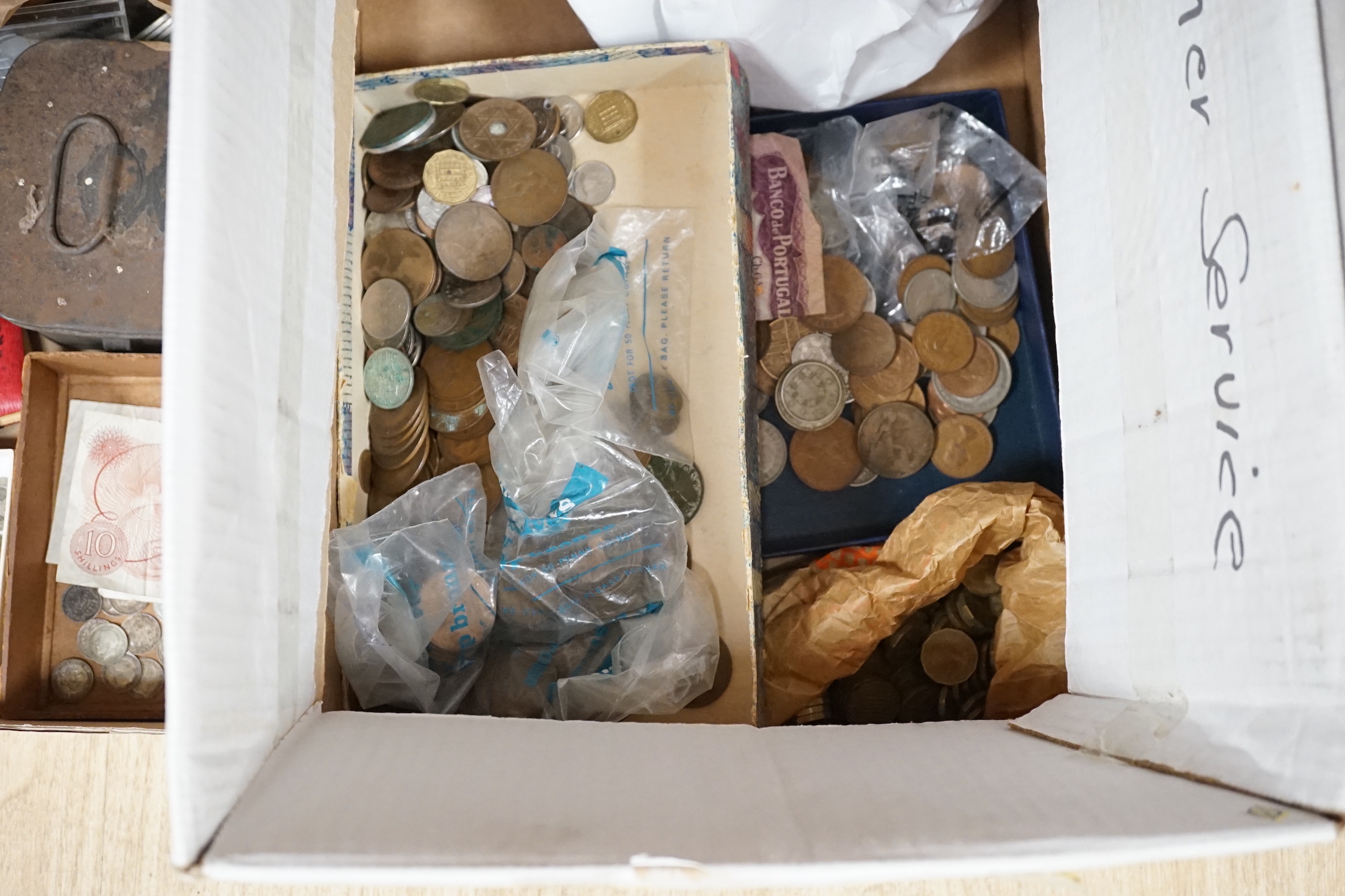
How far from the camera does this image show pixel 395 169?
1.02 meters

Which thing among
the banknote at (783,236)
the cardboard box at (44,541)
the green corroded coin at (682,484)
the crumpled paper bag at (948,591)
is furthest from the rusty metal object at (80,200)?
the crumpled paper bag at (948,591)

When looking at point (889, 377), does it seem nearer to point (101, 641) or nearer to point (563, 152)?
point (563, 152)

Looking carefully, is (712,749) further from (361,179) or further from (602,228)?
(361,179)

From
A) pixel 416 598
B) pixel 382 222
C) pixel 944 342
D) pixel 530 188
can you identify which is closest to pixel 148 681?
pixel 416 598

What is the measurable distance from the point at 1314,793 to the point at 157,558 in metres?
1.06

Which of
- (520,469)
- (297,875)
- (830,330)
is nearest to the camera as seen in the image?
(297,875)

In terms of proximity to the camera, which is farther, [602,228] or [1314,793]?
[602,228]

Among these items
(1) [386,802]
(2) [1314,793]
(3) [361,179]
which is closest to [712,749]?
(1) [386,802]

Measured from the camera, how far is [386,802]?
0.47 meters

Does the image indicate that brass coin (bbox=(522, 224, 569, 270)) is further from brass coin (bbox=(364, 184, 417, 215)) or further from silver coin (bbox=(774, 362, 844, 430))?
silver coin (bbox=(774, 362, 844, 430))

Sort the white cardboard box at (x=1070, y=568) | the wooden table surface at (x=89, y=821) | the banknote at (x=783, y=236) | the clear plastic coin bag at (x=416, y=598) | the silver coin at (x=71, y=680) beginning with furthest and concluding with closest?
the banknote at (x=783, y=236) → the silver coin at (x=71, y=680) → the clear plastic coin bag at (x=416, y=598) → the wooden table surface at (x=89, y=821) → the white cardboard box at (x=1070, y=568)

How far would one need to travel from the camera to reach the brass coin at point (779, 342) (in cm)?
107

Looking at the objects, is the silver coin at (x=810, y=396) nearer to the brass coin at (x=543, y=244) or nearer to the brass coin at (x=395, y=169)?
the brass coin at (x=543, y=244)

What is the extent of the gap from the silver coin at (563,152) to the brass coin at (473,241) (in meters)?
0.10
